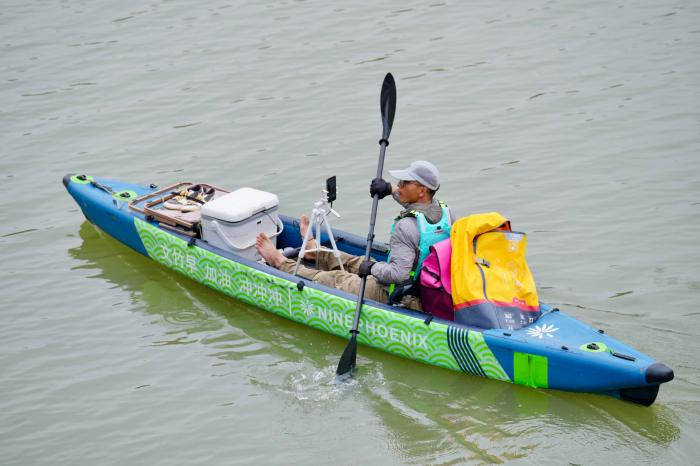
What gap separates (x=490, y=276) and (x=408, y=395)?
1080mm

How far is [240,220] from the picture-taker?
8.11 metres

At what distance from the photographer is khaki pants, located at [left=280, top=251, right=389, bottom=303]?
749 centimetres

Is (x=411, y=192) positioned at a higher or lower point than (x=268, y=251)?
higher

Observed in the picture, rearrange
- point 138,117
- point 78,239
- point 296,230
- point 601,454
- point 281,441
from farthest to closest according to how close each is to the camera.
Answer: point 138,117, point 78,239, point 296,230, point 281,441, point 601,454

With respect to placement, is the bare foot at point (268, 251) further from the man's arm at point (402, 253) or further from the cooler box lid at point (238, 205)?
the man's arm at point (402, 253)

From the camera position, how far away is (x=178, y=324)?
8.17 m

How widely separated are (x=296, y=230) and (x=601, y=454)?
371 centimetres

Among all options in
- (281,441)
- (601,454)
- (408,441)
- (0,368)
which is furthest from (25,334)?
(601,454)

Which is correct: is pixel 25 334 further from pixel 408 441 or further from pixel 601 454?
pixel 601 454

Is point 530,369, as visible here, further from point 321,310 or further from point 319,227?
point 319,227

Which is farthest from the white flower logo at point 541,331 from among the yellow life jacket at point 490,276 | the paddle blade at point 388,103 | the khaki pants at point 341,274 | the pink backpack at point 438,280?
the paddle blade at point 388,103

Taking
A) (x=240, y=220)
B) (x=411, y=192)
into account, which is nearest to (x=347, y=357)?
(x=411, y=192)

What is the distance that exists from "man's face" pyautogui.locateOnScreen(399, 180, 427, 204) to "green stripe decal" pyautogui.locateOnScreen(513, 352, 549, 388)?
1.42 m

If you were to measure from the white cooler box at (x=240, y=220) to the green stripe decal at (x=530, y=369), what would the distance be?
2.77 m
